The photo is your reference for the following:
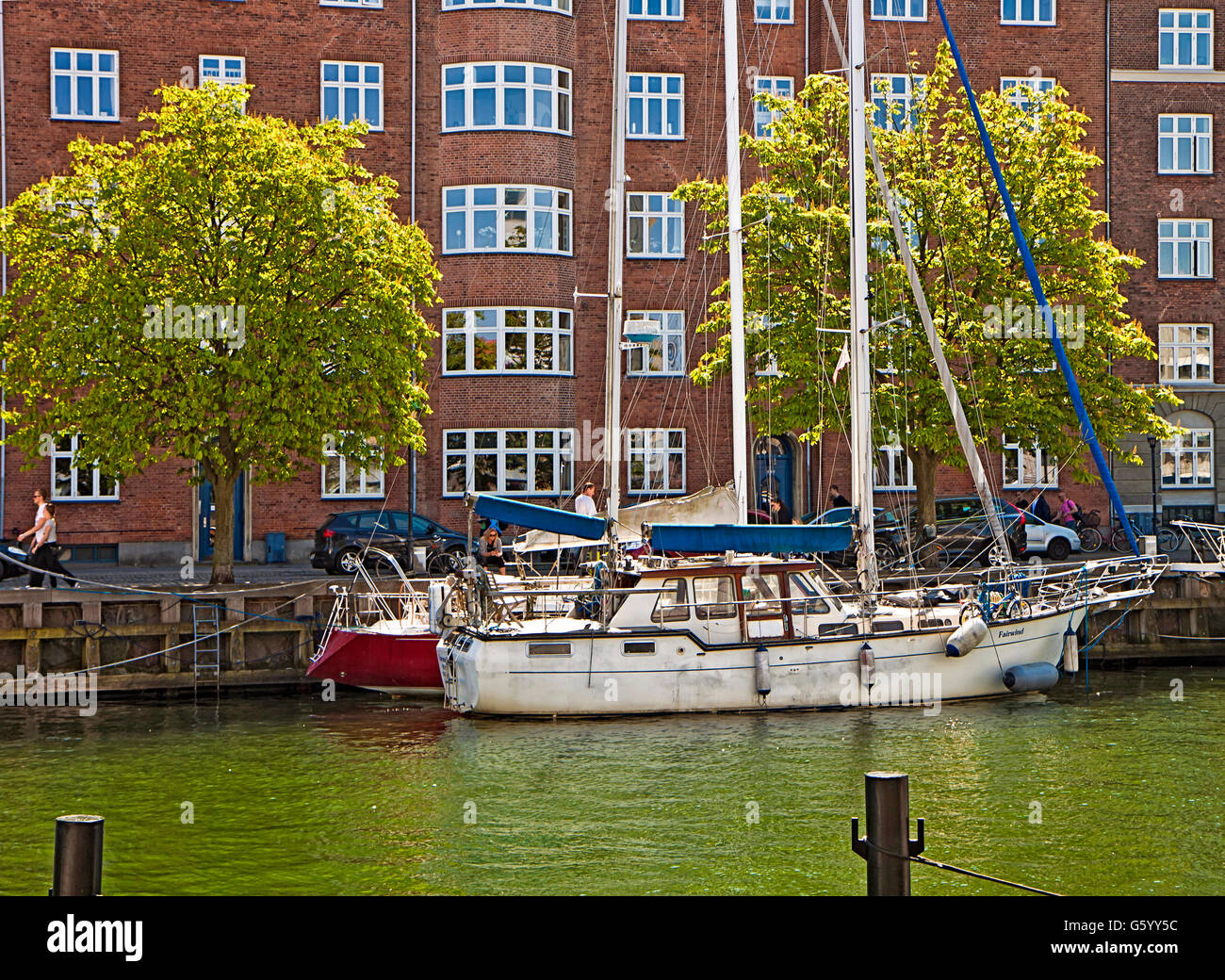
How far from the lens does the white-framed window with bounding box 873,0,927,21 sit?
148 ft

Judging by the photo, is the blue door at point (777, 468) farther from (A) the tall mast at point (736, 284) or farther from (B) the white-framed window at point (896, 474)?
(A) the tall mast at point (736, 284)

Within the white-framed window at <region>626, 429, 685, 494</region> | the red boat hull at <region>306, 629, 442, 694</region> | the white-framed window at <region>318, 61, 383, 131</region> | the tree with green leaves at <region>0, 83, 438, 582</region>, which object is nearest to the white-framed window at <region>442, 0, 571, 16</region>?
the white-framed window at <region>318, 61, 383, 131</region>

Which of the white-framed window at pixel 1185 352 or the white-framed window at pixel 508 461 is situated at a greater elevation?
the white-framed window at pixel 1185 352

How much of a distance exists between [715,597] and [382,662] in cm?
570

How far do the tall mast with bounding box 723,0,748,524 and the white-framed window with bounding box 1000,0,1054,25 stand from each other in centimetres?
2224

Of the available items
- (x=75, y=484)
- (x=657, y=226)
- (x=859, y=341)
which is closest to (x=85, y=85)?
(x=75, y=484)

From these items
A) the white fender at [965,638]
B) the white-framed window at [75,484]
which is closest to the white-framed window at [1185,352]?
the white fender at [965,638]

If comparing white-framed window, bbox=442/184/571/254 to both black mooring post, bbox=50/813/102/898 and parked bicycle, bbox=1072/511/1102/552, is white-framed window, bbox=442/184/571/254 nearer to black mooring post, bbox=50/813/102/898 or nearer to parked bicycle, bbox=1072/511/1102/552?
parked bicycle, bbox=1072/511/1102/552

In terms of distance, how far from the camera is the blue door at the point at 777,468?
149ft

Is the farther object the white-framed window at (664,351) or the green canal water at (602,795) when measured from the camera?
the white-framed window at (664,351)

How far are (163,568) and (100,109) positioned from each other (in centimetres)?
1284

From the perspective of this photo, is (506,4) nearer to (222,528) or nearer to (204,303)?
(204,303)

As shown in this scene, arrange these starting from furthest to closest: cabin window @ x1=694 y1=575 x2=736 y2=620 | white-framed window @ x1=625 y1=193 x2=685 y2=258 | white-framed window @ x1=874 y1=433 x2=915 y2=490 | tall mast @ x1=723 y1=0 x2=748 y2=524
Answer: white-framed window @ x1=874 y1=433 x2=915 y2=490 → white-framed window @ x1=625 y1=193 x2=685 y2=258 → tall mast @ x1=723 y1=0 x2=748 y2=524 → cabin window @ x1=694 y1=575 x2=736 y2=620

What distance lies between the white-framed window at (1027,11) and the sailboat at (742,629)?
76.2 feet
